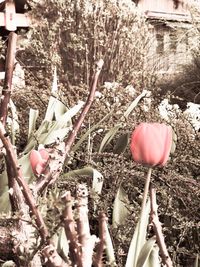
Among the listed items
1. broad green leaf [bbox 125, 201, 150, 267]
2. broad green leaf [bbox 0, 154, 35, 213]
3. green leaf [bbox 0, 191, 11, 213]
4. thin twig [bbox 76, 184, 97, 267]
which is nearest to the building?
broad green leaf [bbox 0, 154, 35, 213]

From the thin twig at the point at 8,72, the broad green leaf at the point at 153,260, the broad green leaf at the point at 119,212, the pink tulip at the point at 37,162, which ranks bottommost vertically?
the broad green leaf at the point at 119,212

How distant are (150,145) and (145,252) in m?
0.27

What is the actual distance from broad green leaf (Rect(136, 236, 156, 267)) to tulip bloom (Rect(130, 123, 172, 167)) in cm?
19

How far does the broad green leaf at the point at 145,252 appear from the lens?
51.9 inches

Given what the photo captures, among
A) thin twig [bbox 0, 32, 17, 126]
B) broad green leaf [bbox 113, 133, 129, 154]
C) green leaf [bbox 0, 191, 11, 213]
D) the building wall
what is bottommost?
green leaf [bbox 0, 191, 11, 213]

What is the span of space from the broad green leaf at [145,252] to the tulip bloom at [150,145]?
7.4 inches

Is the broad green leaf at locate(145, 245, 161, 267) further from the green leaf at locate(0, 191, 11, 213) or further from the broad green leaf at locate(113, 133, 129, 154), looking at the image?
the broad green leaf at locate(113, 133, 129, 154)

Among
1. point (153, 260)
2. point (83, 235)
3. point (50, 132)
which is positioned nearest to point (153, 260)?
point (153, 260)

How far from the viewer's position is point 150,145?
1.22m

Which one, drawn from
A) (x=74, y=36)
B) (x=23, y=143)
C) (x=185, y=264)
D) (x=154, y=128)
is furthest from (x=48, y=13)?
(x=154, y=128)

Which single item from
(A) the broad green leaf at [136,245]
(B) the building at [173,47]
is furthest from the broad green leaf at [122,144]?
(B) the building at [173,47]

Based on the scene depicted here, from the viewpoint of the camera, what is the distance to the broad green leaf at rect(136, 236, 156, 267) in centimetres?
132

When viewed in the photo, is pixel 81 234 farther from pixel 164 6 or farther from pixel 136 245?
pixel 164 6

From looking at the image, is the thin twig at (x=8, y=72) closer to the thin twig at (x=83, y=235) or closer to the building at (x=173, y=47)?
the thin twig at (x=83, y=235)
